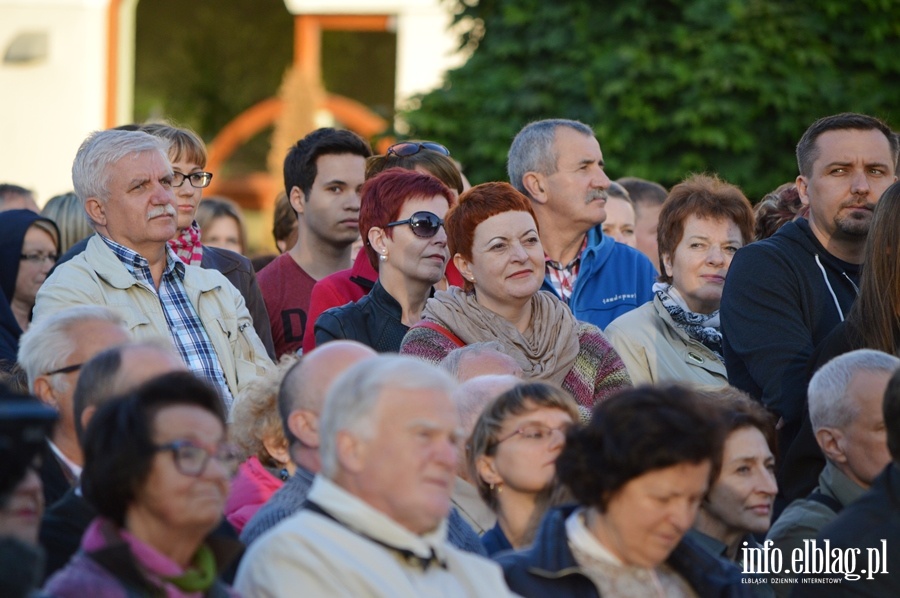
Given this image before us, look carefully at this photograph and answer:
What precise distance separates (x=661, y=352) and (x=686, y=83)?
5802 millimetres

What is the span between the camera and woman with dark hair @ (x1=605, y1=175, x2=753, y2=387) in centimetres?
594

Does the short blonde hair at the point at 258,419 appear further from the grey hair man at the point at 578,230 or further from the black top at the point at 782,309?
the grey hair man at the point at 578,230

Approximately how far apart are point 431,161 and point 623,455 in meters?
3.40

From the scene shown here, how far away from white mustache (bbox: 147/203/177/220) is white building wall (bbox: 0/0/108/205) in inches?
443

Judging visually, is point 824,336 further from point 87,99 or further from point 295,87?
point 295,87

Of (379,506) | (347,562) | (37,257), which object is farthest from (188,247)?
(347,562)

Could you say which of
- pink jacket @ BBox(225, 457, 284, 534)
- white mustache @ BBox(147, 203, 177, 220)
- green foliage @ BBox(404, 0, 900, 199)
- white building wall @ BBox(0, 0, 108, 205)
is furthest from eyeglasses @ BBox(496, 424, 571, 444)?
white building wall @ BBox(0, 0, 108, 205)

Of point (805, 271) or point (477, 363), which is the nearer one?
point (477, 363)

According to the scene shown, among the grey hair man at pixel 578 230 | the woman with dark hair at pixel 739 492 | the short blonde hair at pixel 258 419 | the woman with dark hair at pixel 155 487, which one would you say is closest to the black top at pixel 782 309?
the woman with dark hair at pixel 739 492

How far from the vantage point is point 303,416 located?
3986 millimetres

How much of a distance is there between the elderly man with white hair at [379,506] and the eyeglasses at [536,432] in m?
0.86

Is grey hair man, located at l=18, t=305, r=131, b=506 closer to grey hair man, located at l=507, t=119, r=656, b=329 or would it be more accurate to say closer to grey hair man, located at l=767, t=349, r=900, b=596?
grey hair man, located at l=767, t=349, r=900, b=596

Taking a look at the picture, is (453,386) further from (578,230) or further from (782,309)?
(578,230)

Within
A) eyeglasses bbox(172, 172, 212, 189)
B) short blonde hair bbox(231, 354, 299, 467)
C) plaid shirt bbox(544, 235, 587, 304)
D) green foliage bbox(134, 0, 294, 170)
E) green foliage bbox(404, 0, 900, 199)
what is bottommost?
short blonde hair bbox(231, 354, 299, 467)
